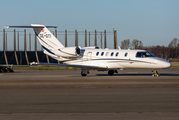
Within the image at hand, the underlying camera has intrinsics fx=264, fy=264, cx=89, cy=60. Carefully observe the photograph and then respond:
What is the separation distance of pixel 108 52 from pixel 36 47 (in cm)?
4514

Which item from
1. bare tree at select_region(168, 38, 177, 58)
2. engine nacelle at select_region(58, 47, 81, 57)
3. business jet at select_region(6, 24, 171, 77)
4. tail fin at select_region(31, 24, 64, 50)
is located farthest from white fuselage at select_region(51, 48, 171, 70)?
bare tree at select_region(168, 38, 177, 58)

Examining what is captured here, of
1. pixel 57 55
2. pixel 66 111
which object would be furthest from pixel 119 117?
pixel 57 55

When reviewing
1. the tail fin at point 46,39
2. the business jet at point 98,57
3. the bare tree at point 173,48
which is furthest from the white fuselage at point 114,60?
the bare tree at point 173,48

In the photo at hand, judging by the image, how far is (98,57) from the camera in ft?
91.0

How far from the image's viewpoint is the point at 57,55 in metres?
29.2

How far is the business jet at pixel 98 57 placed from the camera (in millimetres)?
25281

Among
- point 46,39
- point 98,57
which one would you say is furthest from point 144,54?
point 46,39

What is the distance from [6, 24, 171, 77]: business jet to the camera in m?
25.3

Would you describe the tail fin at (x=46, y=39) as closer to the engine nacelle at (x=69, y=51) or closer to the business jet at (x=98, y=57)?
the business jet at (x=98, y=57)

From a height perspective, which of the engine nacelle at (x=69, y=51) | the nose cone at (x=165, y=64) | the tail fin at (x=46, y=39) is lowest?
the nose cone at (x=165, y=64)

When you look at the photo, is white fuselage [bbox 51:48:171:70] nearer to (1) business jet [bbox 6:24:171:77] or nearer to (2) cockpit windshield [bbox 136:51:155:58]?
(1) business jet [bbox 6:24:171:77]

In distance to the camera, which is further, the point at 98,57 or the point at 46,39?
the point at 46,39

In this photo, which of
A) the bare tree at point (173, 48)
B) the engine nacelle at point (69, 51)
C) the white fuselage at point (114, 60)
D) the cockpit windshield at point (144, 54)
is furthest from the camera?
the bare tree at point (173, 48)

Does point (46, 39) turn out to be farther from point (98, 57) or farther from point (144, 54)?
point (144, 54)
